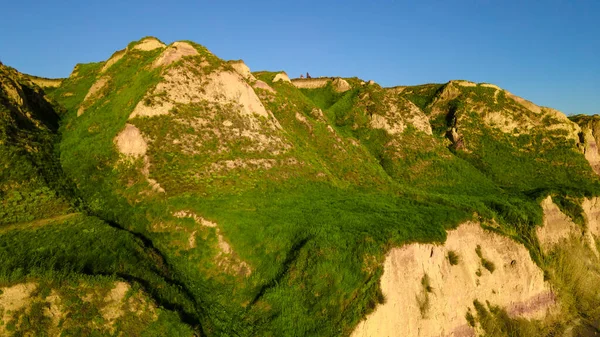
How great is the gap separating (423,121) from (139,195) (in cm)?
4957

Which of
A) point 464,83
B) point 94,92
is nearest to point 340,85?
point 464,83

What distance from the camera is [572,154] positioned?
185 feet

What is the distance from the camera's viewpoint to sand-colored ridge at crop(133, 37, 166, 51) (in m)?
54.3

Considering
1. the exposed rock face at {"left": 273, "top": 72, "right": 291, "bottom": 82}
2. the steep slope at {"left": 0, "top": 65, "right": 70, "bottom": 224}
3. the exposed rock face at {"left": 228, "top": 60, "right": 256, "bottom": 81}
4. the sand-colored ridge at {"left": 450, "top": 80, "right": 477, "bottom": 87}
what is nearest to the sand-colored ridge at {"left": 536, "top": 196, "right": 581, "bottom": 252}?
the sand-colored ridge at {"left": 450, "top": 80, "right": 477, "bottom": 87}

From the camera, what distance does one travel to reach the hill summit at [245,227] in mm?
18141

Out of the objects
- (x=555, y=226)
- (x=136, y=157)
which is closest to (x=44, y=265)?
(x=136, y=157)

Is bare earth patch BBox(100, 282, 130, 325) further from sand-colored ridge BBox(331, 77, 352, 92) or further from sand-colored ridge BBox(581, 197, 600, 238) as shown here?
sand-colored ridge BBox(331, 77, 352, 92)

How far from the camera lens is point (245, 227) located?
77.7 ft

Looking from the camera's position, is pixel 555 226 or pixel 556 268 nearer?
pixel 556 268

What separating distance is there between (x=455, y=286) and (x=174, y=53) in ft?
136

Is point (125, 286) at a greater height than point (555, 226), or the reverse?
point (555, 226)

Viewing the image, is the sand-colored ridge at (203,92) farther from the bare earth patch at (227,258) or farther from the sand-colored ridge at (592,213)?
the sand-colored ridge at (592,213)

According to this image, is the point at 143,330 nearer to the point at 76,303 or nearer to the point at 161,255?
the point at 76,303

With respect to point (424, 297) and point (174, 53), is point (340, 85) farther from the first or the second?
point (424, 297)
